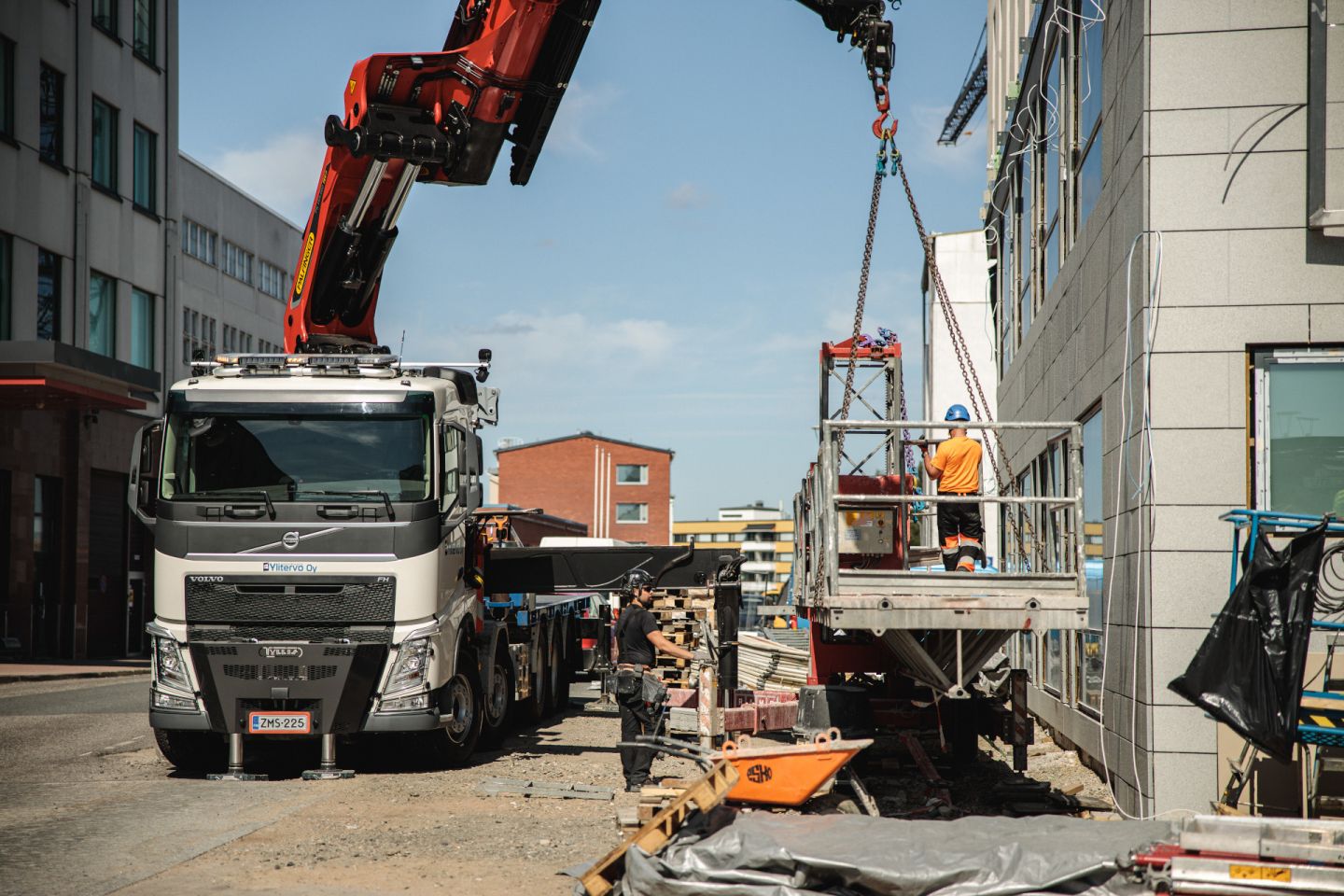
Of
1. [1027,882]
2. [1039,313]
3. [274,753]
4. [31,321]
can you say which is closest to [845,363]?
[1039,313]

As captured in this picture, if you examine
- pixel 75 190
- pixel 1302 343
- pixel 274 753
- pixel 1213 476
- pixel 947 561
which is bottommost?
pixel 274 753

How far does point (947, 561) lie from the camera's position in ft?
38.8

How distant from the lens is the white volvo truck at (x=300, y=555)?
12.4 metres

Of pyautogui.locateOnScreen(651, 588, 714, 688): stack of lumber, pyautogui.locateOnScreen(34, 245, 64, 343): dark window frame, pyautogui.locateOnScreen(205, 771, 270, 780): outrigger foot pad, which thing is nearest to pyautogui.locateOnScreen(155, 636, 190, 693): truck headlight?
pyautogui.locateOnScreen(205, 771, 270, 780): outrigger foot pad

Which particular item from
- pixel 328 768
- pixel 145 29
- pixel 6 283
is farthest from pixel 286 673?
pixel 145 29

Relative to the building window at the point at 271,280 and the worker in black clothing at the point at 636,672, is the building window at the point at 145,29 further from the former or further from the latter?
the worker in black clothing at the point at 636,672

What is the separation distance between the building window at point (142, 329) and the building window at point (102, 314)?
1.04m

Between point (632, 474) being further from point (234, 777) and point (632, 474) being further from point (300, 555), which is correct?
point (300, 555)

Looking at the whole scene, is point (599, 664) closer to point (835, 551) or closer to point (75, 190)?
point (835, 551)

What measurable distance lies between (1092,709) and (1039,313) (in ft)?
19.0

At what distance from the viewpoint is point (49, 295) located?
3077 centimetres

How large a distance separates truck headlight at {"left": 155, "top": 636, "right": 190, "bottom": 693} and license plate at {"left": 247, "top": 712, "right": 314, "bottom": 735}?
667mm

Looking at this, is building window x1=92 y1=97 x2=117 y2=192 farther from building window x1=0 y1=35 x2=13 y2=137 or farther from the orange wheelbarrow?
the orange wheelbarrow

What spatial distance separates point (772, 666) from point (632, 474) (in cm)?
6624
